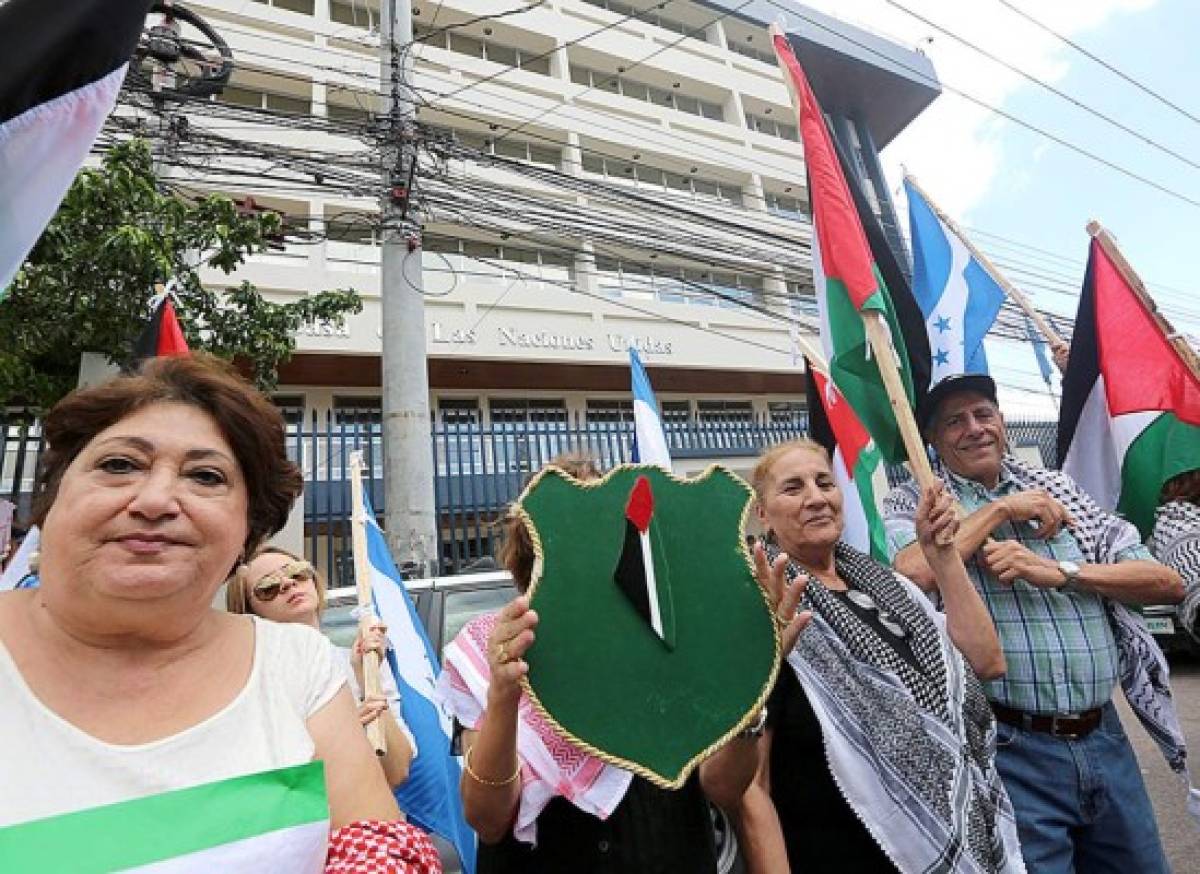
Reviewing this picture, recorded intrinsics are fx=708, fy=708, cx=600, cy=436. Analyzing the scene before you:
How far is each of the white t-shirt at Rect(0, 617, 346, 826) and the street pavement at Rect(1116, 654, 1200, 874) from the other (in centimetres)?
386

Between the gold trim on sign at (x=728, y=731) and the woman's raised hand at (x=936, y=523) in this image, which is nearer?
the gold trim on sign at (x=728, y=731)

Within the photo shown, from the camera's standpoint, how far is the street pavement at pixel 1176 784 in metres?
3.26

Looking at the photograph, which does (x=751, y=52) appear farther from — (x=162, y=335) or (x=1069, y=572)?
(x=1069, y=572)

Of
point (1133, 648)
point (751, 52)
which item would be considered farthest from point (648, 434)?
point (751, 52)

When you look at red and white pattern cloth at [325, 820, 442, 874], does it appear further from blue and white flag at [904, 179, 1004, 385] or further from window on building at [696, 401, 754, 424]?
window on building at [696, 401, 754, 424]

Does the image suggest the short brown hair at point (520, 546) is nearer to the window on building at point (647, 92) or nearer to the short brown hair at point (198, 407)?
the short brown hair at point (198, 407)

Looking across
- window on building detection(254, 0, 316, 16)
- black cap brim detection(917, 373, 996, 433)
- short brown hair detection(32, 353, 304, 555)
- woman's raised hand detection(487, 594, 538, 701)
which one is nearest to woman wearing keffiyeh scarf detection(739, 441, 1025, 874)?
woman's raised hand detection(487, 594, 538, 701)

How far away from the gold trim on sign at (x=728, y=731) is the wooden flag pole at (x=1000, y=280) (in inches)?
83.3

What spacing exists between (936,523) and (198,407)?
63.2 inches

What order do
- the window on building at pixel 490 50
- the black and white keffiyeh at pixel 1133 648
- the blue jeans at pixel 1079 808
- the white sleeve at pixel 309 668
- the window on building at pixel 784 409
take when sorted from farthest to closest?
1. the window on building at pixel 784 409
2. the window on building at pixel 490 50
3. the black and white keffiyeh at pixel 1133 648
4. the blue jeans at pixel 1079 808
5. the white sleeve at pixel 309 668

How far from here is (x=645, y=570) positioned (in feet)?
4.30

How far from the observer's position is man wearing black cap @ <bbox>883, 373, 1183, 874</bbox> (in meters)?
1.80

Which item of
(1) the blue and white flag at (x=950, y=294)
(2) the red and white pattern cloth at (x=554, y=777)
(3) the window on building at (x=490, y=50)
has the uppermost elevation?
(3) the window on building at (x=490, y=50)

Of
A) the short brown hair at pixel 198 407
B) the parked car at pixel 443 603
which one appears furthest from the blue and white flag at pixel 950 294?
the short brown hair at pixel 198 407
